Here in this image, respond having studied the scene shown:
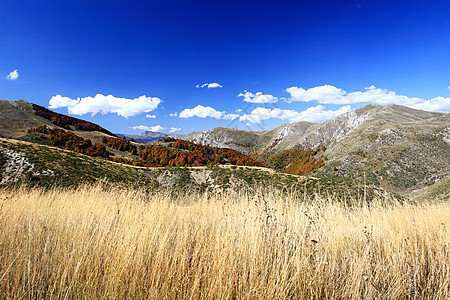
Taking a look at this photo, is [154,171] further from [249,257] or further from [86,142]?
[86,142]

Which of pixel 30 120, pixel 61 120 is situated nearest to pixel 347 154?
pixel 30 120

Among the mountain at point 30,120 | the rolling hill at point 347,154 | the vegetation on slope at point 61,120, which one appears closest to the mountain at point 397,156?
the rolling hill at point 347,154

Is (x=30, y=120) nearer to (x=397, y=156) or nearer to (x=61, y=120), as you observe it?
(x=61, y=120)

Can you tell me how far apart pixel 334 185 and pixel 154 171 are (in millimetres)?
28430

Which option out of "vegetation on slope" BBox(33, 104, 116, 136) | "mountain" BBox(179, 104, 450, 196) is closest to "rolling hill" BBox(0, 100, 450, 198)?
"mountain" BBox(179, 104, 450, 196)

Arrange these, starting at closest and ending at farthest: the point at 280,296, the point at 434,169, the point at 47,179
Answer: the point at 280,296, the point at 47,179, the point at 434,169

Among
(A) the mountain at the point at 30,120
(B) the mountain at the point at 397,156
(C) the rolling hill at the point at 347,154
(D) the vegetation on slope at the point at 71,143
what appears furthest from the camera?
(A) the mountain at the point at 30,120

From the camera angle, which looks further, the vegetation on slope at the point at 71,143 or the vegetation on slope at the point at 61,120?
the vegetation on slope at the point at 61,120

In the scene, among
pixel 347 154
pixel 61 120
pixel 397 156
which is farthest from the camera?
pixel 61 120

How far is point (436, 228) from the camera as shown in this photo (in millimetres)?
4426

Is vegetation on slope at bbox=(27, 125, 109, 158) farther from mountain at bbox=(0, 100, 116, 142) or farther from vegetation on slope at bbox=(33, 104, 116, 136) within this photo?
vegetation on slope at bbox=(33, 104, 116, 136)

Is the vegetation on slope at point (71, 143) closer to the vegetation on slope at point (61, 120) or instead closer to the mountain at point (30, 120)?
the mountain at point (30, 120)

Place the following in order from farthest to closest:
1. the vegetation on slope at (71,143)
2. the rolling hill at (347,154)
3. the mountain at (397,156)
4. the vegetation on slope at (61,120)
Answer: the vegetation on slope at (61,120), the vegetation on slope at (71,143), the mountain at (397,156), the rolling hill at (347,154)

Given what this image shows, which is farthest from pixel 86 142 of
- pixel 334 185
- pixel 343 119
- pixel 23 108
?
pixel 343 119
